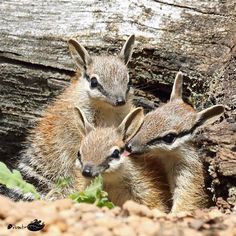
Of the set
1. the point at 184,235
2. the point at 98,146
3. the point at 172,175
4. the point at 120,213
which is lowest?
the point at 172,175

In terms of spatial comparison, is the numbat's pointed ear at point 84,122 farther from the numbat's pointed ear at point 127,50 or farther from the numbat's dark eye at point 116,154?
the numbat's pointed ear at point 127,50

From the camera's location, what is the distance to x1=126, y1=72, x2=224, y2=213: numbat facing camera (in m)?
6.54

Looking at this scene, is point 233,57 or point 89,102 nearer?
point 233,57

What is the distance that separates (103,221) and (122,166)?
210 cm

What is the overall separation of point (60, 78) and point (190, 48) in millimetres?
1514

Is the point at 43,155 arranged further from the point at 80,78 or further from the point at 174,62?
the point at 174,62

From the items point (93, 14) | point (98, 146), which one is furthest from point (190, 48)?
point (98, 146)

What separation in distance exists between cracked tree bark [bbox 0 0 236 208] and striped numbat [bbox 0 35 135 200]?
0.28m

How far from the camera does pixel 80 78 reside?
7.64 metres

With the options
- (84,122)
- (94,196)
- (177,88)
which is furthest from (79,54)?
(94,196)

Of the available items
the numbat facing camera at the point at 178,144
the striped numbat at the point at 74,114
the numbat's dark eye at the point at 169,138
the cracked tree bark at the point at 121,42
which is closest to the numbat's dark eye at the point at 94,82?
the striped numbat at the point at 74,114

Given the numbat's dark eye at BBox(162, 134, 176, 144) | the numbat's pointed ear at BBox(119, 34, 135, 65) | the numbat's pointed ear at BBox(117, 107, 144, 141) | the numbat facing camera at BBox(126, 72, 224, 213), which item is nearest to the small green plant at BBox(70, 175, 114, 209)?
the numbat facing camera at BBox(126, 72, 224, 213)

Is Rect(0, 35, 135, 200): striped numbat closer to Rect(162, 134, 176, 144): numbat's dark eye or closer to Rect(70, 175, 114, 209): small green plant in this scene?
Rect(162, 134, 176, 144): numbat's dark eye

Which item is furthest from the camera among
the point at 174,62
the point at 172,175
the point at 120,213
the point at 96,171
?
the point at 174,62
